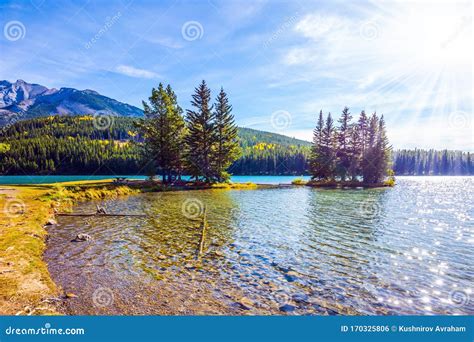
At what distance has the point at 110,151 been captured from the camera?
174375 millimetres

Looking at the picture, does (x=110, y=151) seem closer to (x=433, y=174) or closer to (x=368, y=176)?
(x=368, y=176)

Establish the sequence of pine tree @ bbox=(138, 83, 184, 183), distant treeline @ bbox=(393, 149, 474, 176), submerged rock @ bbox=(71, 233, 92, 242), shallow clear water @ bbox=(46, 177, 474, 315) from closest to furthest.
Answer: shallow clear water @ bbox=(46, 177, 474, 315), submerged rock @ bbox=(71, 233, 92, 242), pine tree @ bbox=(138, 83, 184, 183), distant treeline @ bbox=(393, 149, 474, 176)

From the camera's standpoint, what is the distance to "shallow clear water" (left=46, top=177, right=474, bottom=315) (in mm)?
7473

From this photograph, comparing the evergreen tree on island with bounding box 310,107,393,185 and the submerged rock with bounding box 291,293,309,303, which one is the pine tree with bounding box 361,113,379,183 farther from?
the submerged rock with bounding box 291,293,309,303

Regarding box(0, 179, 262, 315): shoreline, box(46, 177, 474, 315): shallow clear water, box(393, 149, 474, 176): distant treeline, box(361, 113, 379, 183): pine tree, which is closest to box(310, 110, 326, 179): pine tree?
box(361, 113, 379, 183): pine tree

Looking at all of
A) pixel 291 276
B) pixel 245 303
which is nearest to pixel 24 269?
pixel 245 303

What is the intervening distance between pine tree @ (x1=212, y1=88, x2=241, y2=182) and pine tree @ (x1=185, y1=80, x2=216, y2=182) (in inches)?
42.2

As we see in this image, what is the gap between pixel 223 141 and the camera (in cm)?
5641

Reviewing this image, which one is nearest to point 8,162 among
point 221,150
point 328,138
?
point 221,150

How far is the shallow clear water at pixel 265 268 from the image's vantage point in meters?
7.47

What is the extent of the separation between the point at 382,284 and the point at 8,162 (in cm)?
19247

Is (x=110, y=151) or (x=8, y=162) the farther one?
(x=110, y=151)

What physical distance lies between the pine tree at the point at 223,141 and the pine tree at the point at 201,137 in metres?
1.07

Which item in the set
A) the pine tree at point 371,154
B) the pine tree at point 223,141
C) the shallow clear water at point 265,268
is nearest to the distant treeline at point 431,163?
the pine tree at point 371,154
